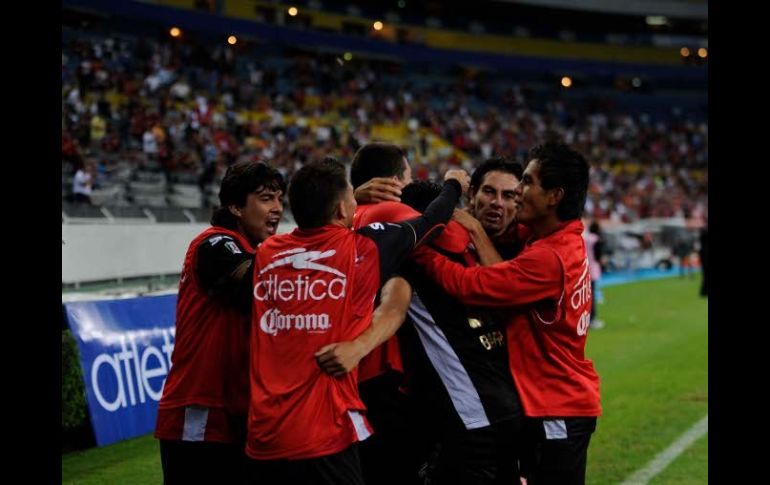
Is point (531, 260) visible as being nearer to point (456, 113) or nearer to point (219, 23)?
point (219, 23)

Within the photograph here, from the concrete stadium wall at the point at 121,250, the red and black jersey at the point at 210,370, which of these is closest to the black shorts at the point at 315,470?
the red and black jersey at the point at 210,370

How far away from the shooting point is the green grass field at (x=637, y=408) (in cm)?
777

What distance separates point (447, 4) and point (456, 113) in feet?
23.8

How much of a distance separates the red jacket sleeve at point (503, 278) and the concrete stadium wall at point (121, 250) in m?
11.0

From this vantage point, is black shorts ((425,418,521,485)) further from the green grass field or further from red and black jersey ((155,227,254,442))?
the green grass field

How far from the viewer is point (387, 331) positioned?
3918 millimetres

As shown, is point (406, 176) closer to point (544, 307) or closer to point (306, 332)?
point (544, 307)

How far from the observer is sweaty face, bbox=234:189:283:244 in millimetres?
4594

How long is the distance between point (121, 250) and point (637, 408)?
9.38 m

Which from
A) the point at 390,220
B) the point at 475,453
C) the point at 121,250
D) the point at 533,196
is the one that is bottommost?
the point at 475,453

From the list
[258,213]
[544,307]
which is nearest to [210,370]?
[258,213]

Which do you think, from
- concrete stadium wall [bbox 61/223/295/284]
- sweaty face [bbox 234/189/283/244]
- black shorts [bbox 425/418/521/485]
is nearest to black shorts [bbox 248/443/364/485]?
black shorts [bbox 425/418/521/485]

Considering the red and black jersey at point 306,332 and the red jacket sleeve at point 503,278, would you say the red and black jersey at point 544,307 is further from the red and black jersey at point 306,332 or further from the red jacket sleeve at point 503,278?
the red and black jersey at point 306,332

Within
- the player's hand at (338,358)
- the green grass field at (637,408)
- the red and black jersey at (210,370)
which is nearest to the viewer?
the player's hand at (338,358)
